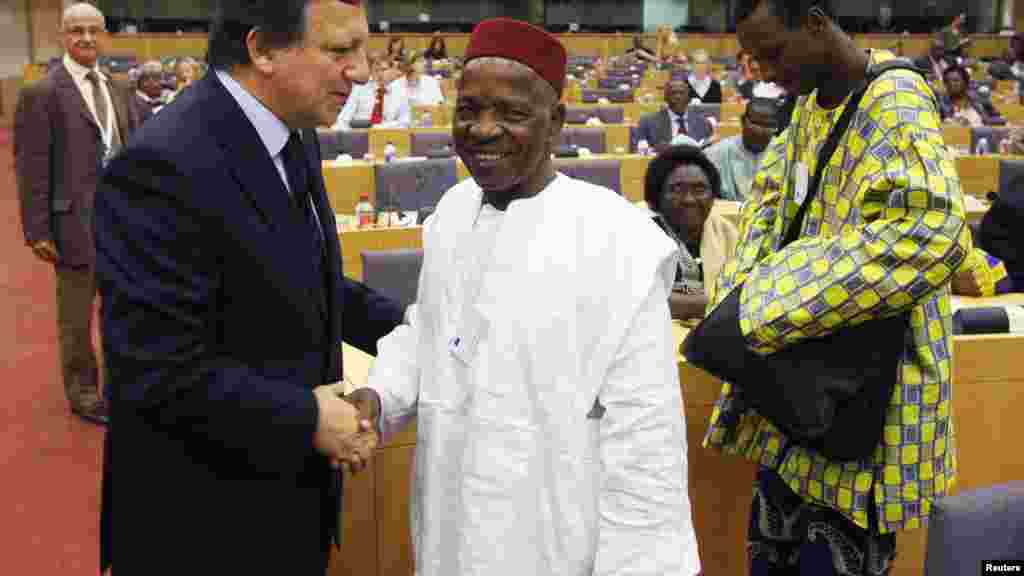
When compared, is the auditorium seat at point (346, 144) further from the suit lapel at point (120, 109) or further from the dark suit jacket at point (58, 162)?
the dark suit jacket at point (58, 162)

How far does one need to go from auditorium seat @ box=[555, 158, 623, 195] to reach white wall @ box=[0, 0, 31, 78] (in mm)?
16552

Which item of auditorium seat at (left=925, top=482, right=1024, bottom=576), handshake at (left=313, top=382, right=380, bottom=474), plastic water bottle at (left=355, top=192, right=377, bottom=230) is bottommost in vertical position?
plastic water bottle at (left=355, top=192, right=377, bottom=230)

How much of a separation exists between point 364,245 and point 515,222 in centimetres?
335

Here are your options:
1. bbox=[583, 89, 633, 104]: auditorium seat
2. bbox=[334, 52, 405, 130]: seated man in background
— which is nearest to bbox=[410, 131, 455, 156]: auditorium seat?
bbox=[334, 52, 405, 130]: seated man in background

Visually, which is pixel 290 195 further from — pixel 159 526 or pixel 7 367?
pixel 7 367

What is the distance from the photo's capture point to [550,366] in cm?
144

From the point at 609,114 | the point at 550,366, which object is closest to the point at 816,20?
the point at 550,366

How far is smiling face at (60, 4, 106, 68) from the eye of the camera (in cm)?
425

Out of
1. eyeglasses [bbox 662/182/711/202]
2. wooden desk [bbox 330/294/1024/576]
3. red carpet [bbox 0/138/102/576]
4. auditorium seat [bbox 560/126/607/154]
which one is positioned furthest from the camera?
auditorium seat [bbox 560/126/607/154]

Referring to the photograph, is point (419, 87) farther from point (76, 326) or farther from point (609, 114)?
point (76, 326)

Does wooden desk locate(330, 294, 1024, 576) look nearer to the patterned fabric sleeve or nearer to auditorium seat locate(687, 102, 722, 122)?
the patterned fabric sleeve

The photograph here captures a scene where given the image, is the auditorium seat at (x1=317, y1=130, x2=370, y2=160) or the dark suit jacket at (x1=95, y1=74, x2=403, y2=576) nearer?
the dark suit jacket at (x1=95, y1=74, x2=403, y2=576)

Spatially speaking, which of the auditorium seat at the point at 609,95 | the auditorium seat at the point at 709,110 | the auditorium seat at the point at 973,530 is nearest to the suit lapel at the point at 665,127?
the auditorium seat at the point at 709,110

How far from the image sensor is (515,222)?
4.94 feet
